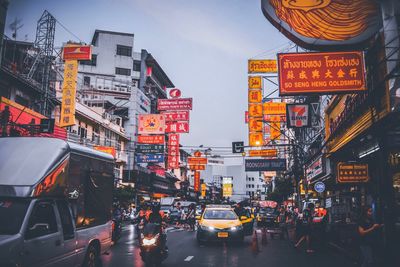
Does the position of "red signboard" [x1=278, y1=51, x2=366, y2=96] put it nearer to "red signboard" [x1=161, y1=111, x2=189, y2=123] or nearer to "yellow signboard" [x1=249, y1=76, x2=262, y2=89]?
"yellow signboard" [x1=249, y1=76, x2=262, y2=89]

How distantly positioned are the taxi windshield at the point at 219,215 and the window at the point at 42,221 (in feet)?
33.1

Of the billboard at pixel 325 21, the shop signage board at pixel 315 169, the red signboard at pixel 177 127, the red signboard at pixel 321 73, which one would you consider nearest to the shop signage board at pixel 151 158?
the red signboard at pixel 177 127

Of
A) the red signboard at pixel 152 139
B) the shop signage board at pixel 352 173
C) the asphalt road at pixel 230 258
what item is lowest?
the asphalt road at pixel 230 258

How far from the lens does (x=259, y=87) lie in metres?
27.6

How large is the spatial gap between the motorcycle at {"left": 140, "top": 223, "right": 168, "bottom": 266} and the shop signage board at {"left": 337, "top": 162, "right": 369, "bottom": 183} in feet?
26.5

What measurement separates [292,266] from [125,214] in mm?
31044

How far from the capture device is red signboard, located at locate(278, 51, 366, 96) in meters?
11.6

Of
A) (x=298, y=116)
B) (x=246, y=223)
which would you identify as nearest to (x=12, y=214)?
(x=246, y=223)

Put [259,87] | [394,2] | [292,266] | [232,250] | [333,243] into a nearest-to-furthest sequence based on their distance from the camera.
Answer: [292,266] → [394,2] → [232,250] → [333,243] → [259,87]

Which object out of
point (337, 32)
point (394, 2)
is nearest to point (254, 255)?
point (337, 32)

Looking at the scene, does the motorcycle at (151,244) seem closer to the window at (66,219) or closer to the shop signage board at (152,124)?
the window at (66,219)

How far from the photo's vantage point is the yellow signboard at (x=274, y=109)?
27.1 meters

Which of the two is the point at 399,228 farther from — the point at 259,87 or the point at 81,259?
the point at 259,87

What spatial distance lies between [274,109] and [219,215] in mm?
13166
